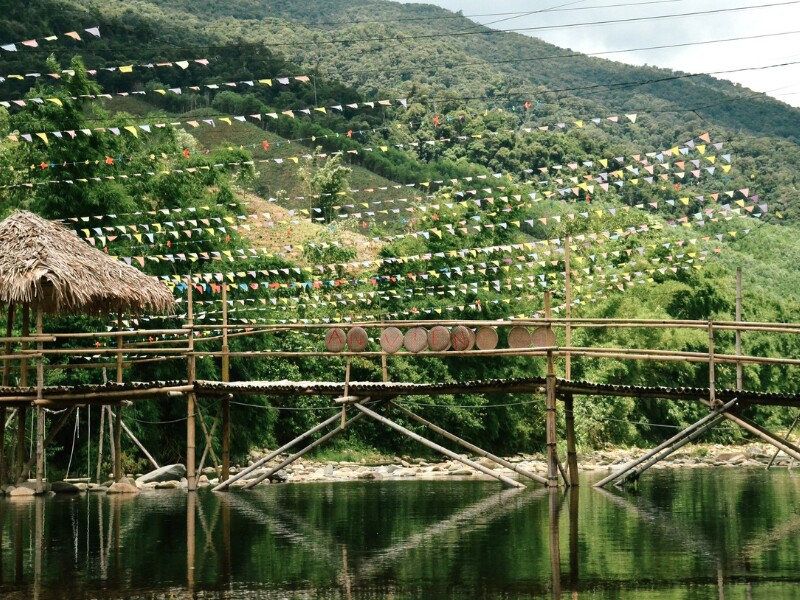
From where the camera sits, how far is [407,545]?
11.4 metres

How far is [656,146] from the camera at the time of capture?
2726 inches

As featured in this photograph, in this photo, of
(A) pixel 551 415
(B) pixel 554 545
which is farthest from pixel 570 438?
(B) pixel 554 545

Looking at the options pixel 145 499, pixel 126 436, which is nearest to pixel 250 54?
pixel 126 436

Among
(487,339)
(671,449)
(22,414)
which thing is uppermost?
(487,339)

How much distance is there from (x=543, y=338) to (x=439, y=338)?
4.43ft

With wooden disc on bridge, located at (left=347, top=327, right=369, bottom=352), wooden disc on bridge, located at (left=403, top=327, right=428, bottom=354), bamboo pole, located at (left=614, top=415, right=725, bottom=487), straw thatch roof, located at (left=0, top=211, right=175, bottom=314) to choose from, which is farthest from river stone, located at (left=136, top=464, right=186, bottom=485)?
bamboo pole, located at (left=614, top=415, right=725, bottom=487)

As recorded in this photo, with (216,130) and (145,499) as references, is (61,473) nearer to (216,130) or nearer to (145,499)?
(145,499)

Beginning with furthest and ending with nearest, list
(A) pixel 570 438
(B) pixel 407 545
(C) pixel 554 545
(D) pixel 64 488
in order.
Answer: (D) pixel 64 488, (A) pixel 570 438, (B) pixel 407 545, (C) pixel 554 545

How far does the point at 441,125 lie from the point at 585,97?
33.3 m

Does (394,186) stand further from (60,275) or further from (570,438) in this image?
(60,275)

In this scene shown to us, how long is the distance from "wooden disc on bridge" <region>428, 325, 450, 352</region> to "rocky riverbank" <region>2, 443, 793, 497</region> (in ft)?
18.6

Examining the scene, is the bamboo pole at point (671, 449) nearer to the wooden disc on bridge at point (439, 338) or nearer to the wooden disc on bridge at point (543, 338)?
the wooden disc on bridge at point (543, 338)

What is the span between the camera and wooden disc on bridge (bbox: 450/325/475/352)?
1619 centimetres

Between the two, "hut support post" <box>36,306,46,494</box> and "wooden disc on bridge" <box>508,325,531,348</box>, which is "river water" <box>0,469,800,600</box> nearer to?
"hut support post" <box>36,306,46,494</box>
